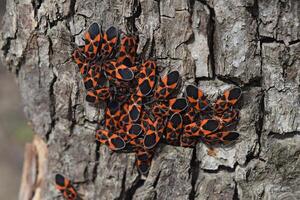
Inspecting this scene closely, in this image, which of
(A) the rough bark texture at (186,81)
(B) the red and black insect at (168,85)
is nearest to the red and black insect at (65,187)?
(A) the rough bark texture at (186,81)

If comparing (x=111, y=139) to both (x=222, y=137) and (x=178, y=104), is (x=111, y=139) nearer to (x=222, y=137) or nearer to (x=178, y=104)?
(x=178, y=104)

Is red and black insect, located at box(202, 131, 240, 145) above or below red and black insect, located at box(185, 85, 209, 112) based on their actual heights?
below

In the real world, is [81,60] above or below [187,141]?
above

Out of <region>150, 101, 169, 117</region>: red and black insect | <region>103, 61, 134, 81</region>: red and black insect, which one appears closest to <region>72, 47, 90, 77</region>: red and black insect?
<region>103, 61, 134, 81</region>: red and black insect

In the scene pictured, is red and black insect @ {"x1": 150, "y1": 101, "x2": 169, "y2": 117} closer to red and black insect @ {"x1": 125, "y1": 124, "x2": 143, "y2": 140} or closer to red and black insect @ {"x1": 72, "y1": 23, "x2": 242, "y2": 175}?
red and black insect @ {"x1": 72, "y1": 23, "x2": 242, "y2": 175}

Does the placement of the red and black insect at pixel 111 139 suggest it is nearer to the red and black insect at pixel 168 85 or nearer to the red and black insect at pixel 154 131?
the red and black insect at pixel 154 131

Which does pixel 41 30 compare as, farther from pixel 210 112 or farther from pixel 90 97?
Answer: pixel 210 112

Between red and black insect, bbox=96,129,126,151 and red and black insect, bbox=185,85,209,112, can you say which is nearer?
red and black insect, bbox=185,85,209,112

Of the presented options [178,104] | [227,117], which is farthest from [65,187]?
[227,117]
